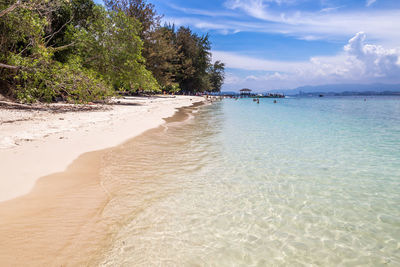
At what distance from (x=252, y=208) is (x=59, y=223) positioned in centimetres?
321

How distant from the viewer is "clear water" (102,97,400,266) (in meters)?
3.21

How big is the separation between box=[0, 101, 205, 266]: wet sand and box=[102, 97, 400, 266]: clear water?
0.21 meters

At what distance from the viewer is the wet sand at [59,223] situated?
2879 millimetres

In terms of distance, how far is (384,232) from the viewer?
386cm

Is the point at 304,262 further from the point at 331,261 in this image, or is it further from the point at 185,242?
the point at 185,242

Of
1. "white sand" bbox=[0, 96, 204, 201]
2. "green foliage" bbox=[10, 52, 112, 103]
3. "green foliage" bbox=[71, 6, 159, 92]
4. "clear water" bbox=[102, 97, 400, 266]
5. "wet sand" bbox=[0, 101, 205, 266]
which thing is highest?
"green foliage" bbox=[71, 6, 159, 92]

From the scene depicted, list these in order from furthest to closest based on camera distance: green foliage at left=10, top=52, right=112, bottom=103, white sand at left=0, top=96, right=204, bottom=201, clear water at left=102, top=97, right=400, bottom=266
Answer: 1. green foliage at left=10, top=52, right=112, bottom=103
2. white sand at left=0, top=96, right=204, bottom=201
3. clear water at left=102, top=97, right=400, bottom=266

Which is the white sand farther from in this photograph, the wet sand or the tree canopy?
the tree canopy

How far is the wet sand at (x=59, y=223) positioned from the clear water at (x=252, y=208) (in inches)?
8.4

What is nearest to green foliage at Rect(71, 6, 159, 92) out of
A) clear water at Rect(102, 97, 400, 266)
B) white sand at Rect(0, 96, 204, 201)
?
white sand at Rect(0, 96, 204, 201)

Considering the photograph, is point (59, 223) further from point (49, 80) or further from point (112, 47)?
point (112, 47)

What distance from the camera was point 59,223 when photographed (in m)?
3.61

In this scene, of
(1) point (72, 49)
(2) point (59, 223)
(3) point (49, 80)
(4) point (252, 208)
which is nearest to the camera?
(2) point (59, 223)

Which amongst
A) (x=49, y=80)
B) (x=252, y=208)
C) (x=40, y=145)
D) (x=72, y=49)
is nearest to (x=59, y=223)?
(x=252, y=208)
